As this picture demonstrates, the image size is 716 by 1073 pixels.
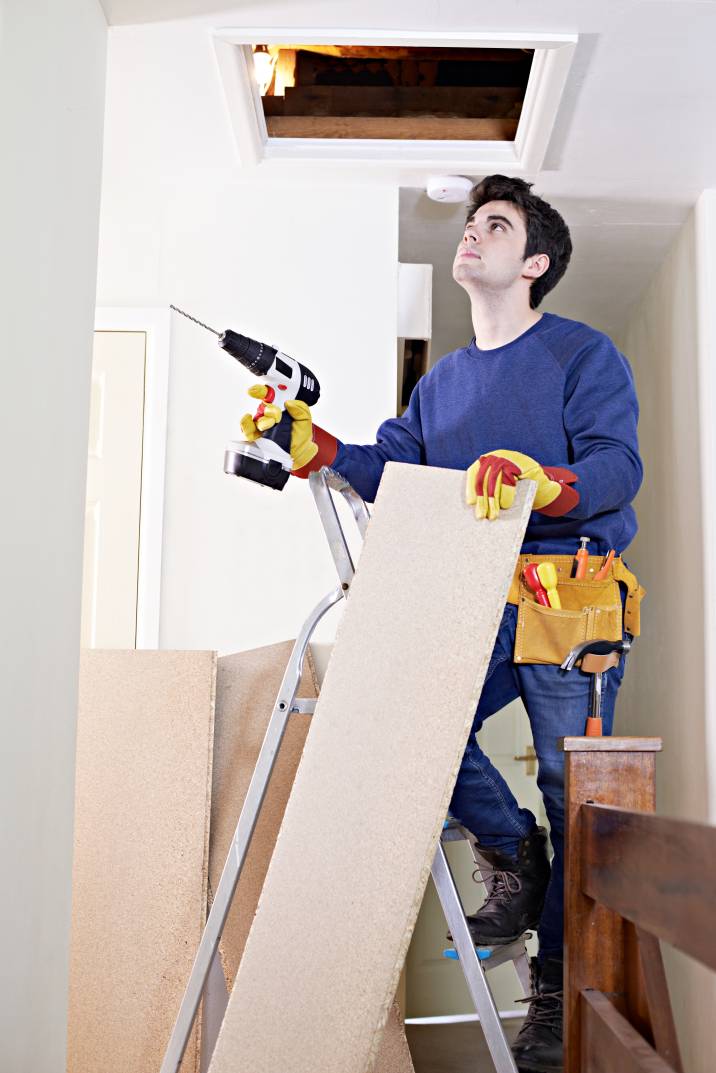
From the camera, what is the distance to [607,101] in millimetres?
2711

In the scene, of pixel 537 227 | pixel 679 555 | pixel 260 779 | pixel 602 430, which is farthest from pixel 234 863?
pixel 679 555

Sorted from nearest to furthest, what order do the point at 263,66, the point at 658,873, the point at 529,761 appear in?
the point at 658,873
the point at 263,66
the point at 529,761

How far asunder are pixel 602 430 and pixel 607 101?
3.24 ft

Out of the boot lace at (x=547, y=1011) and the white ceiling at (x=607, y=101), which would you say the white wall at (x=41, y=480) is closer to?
the white ceiling at (x=607, y=101)

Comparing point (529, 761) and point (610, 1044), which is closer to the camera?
point (610, 1044)

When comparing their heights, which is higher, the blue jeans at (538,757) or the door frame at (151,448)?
the door frame at (151,448)

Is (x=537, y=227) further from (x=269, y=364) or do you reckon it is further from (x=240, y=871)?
(x=240, y=871)

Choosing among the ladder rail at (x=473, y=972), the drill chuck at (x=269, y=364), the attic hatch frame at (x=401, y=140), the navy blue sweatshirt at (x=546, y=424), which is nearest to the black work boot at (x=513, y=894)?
the ladder rail at (x=473, y=972)

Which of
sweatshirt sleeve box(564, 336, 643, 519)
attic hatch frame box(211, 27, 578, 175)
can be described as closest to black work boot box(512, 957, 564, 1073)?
sweatshirt sleeve box(564, 336, 643, 519)

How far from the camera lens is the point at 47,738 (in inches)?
76.4

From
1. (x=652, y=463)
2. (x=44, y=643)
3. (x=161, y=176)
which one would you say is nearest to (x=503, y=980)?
(x=652, y=463)

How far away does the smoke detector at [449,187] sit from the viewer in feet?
10.0

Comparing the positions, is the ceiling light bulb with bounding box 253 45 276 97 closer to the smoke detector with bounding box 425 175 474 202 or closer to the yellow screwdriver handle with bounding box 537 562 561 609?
the smoke detector with bounding box 425 175 474 202

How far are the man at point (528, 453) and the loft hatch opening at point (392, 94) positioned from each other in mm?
390
